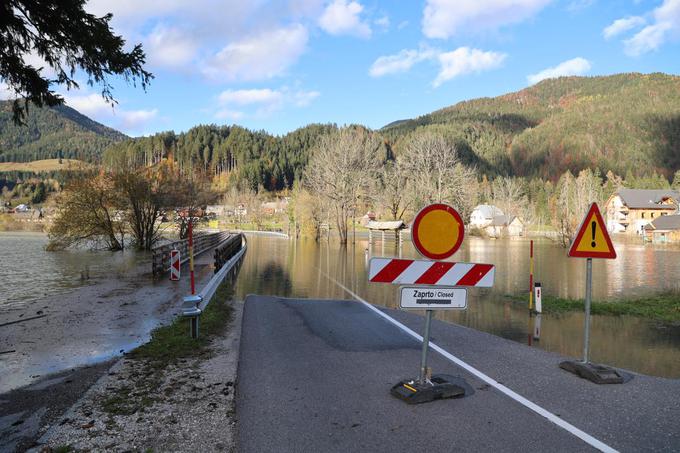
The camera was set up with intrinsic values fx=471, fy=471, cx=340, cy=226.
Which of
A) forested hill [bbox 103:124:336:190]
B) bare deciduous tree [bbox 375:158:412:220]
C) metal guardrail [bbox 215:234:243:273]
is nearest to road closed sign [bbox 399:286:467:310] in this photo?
metal guardrail [bbox 215:234:243:273]

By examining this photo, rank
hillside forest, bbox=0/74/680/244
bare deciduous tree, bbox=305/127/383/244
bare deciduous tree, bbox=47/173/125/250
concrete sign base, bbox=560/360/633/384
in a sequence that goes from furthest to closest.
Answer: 1. hillside forest, bbox=0/74/680/244
2. bare deciduous tree, bbox=305/127/383/244
3. bare deciduous tree, bbox=47/173/125/250
4. concrete sign base, bbox=560/360/633/384

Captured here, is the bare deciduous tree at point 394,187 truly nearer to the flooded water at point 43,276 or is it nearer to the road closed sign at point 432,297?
the flooded water at point 43,276

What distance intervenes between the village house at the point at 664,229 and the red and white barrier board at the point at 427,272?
69277 millimetres

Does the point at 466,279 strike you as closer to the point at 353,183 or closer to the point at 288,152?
the point at 353,183

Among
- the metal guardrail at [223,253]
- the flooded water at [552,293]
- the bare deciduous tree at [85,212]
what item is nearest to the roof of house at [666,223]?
the flooded water at [552,293]

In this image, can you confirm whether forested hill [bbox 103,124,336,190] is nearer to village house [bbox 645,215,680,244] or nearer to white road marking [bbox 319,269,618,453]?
village house [bbox 645,215,680,244]

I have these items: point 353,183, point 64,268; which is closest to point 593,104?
point 353,183

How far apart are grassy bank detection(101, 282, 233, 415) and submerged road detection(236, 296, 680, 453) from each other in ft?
2.58

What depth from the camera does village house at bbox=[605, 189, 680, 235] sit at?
97.6 m

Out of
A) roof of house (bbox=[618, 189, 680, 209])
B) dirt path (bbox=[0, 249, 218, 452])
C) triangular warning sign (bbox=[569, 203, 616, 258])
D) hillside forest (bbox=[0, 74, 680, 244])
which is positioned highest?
hillside forest (bbox=[0, 74, 680, 244])

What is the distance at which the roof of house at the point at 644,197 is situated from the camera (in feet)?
323

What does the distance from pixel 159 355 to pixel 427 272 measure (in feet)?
13.4

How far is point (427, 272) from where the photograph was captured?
5352 mm

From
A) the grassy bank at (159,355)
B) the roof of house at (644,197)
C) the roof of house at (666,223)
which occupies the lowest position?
the grassy bank at (159,355)
